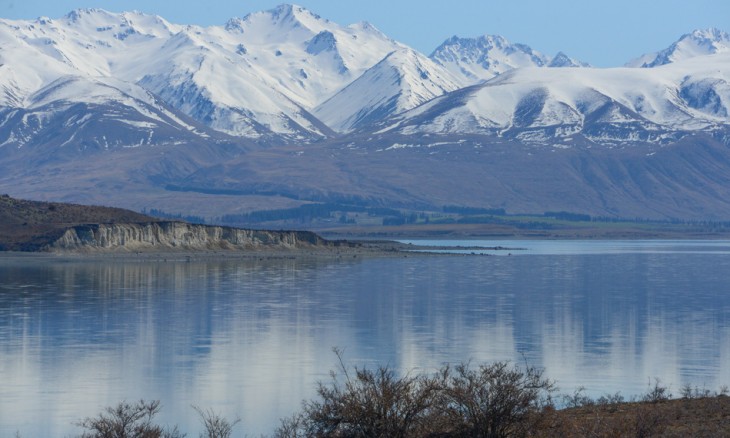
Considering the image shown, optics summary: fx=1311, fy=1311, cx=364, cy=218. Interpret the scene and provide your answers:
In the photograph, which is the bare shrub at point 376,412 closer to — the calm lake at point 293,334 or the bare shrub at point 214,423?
the bare shrub at point 214,423

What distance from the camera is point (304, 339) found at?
4900 centimetres

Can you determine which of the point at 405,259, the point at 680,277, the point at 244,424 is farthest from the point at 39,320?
the point at 405,259

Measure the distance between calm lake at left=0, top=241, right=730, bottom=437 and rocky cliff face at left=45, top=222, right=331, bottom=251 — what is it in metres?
27.4

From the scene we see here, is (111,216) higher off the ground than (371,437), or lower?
higher

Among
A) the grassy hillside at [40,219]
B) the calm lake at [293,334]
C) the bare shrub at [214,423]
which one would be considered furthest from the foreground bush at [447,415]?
the grassy hillside at [40,219]

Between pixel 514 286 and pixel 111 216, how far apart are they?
66984 millimetres

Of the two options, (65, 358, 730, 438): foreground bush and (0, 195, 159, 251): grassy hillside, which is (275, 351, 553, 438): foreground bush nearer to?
(65, 358, 730, 438): foreground bush

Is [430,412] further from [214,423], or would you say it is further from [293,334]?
[293,334]

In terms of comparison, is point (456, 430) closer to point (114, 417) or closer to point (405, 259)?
point (114, 417)

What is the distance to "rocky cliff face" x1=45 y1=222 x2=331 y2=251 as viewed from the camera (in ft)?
402

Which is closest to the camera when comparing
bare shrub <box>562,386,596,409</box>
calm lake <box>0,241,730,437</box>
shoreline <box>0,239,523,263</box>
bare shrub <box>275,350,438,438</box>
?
bare shrub <box>275,350,438,438</box>

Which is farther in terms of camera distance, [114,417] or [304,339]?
[304,339]

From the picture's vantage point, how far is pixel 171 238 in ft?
438

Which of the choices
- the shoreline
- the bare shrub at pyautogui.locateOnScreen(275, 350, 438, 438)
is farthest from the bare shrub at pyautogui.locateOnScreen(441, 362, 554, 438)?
the shoreline
